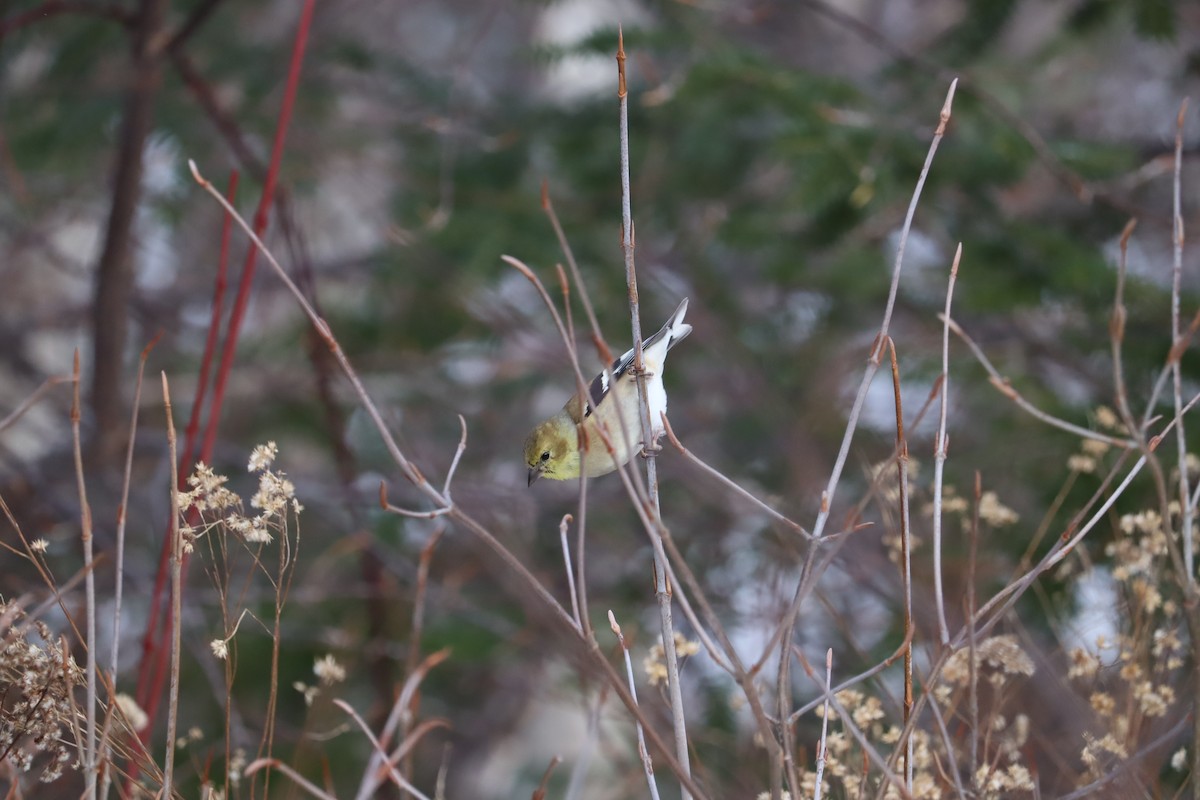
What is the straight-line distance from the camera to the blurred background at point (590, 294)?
369cm

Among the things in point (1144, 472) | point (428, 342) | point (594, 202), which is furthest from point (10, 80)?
point (1144, 472)

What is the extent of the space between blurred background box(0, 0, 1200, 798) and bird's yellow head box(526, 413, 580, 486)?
0.28 m

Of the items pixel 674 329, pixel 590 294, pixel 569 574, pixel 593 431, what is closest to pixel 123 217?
pixel 590 294

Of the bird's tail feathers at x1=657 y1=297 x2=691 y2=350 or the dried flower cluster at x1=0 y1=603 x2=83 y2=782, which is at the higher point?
the bird's tail feathers at x1=657 y1=297 x2=691 y2=350

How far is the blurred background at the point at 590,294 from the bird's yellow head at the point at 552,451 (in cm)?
28

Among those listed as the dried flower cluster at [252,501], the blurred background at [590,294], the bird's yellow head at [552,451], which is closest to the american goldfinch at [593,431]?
the bird's yellow head at [552,451]

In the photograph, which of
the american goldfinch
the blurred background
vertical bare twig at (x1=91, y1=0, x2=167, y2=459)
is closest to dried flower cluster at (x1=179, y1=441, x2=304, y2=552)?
the blurred background

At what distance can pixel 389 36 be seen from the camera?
33.5ft

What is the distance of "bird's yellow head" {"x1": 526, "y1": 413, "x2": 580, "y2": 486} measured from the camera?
346 centimetres

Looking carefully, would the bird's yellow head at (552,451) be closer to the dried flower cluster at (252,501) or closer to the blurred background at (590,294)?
the blurred background at (590,294)

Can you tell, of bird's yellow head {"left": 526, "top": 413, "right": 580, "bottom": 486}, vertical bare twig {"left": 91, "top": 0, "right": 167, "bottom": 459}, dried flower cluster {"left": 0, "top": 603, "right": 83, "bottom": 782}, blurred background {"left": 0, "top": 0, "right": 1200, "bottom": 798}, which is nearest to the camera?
dried flower cluster {"left": 0, "top": 603, "right": 83, "bottom": 782}

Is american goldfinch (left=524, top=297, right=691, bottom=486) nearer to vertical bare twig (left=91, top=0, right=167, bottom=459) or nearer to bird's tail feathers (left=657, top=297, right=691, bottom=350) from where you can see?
bird's tail feathers (left=657, top=297, right=691, bottom=350)

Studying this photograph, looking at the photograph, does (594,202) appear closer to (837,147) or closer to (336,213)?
(837,147)

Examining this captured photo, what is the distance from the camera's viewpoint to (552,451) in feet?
11.5
